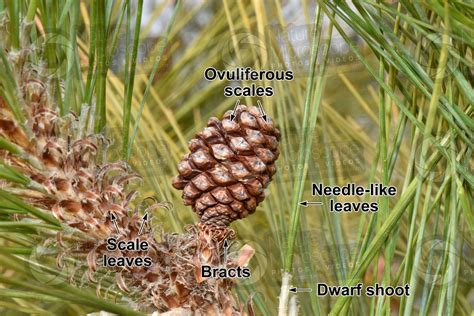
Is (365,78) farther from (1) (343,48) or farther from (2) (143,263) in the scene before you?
(2) (143,263)

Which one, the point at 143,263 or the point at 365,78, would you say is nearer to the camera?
the point at 143,263

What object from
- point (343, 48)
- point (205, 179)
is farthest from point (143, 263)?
point (343, 48)

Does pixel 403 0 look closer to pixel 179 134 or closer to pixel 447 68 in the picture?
pixel 447 68

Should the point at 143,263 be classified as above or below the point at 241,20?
below

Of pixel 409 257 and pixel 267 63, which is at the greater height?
pixel 267 63

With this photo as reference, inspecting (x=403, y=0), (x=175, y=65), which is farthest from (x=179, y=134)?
(x=403, y=0)
